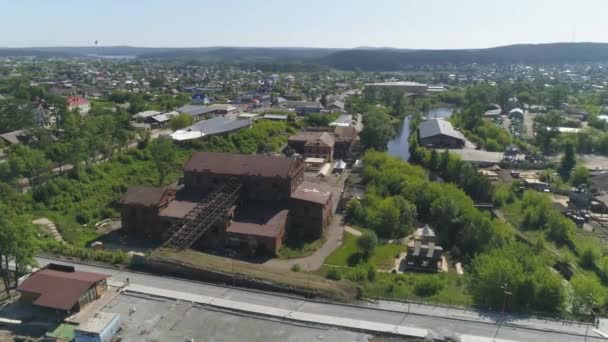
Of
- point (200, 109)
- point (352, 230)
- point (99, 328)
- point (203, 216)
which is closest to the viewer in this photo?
point (99, 328)

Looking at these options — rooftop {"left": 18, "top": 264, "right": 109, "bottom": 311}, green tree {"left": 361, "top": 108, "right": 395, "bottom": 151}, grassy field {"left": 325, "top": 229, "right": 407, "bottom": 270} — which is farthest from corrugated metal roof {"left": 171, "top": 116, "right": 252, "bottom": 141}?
rooftop {"left": 18, "top": 264, "right": 109, "bottom": 311}

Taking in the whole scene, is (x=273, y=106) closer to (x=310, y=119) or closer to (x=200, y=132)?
(x=310, y=119)

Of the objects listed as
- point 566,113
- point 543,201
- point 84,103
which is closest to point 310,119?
point 84,103

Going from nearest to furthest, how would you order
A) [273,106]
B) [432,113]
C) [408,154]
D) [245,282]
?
[245,282]
[408,154]
[273,106]
[432,113]

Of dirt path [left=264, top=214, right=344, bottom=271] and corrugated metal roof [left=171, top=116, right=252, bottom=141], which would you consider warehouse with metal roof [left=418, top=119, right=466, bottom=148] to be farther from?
dirt path [left=264, top=214, right=344, bottom=271]

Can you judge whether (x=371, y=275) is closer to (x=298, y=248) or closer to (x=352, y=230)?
(x=298, y=248)

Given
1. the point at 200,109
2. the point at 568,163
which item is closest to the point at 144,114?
the point at 200,109
